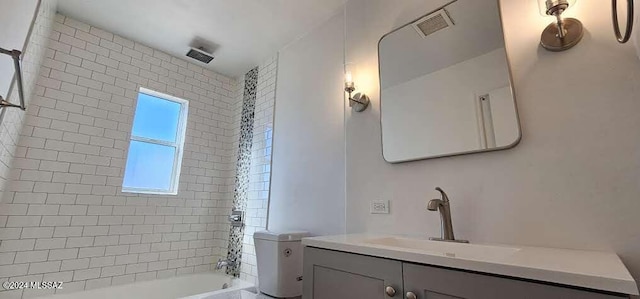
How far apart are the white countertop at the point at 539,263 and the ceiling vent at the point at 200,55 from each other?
8.53ft

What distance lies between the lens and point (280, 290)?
6.50 feet

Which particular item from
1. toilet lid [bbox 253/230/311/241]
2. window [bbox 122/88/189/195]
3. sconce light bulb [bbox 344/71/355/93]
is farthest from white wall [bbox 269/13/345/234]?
window [bbox 122/88/189/195]

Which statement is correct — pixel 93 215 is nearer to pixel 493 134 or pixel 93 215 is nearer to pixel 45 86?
pixel 45 86

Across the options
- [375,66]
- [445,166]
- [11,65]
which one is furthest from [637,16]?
[11,65]

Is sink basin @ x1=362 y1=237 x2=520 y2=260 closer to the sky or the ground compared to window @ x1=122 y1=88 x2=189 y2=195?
closer to the ground

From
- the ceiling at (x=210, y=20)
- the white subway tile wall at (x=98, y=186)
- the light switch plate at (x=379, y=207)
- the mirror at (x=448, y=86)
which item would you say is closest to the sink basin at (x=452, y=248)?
the light switch plate at (x=379, y=207)

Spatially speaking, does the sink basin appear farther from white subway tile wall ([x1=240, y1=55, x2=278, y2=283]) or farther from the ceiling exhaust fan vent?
the ceiling exhaust fan vent

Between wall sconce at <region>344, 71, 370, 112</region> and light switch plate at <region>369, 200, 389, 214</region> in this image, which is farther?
wall sconce at <region>344, 71, 370, 112</region>

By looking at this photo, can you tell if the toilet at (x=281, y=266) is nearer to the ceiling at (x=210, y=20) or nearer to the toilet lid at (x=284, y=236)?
the toilet lid at (x=284, y=236)

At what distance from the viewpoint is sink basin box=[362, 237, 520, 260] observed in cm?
108

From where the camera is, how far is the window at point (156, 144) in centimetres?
277

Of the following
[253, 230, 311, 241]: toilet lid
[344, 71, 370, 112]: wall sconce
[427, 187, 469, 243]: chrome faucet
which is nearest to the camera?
[427, 187, 469, 243]: chrome faucet

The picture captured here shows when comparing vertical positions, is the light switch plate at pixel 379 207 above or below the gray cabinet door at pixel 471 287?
above

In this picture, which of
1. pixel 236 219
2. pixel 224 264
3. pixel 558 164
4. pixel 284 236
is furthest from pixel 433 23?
pixel 224 264
